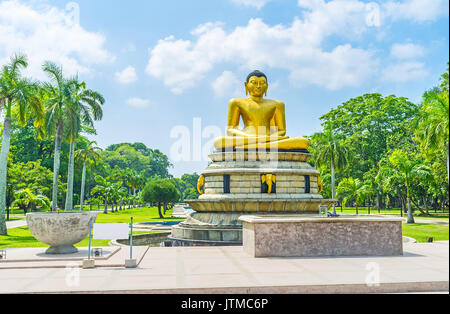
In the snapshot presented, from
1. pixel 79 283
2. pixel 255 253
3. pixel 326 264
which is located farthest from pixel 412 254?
pixel 79 283

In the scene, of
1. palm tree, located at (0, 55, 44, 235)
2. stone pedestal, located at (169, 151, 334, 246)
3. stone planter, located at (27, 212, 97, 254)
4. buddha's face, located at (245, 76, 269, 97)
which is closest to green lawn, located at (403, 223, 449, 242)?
stone pedestal, located at (169, 151, 334, 246)

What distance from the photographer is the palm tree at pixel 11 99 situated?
18.6 metres

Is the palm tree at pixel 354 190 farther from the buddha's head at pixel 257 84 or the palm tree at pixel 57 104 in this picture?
the palm tree at pixel 57 104

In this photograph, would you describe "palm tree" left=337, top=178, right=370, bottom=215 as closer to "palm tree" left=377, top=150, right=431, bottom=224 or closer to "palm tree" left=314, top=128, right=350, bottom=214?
"palm tree" left=314, top=128, right=350, bottom=214

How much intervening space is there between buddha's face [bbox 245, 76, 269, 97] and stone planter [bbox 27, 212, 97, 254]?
10863mm

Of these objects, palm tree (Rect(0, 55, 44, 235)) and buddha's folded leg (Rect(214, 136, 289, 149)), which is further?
palm tree (Rect(0, 55, 44, 235))

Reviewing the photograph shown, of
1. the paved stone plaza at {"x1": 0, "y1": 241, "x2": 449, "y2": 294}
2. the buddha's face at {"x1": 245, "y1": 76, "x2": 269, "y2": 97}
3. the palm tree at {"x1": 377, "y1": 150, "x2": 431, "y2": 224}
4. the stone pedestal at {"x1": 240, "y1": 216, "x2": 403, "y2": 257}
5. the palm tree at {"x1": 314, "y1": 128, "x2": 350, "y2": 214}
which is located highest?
the buddha's face at {"x1": 245, "y1": 76, "x2": 269, "y2": 97}

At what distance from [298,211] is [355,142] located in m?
37.7

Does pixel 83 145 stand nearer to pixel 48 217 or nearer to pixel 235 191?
pixel 235 191

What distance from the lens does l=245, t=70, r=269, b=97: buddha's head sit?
17.8 metres

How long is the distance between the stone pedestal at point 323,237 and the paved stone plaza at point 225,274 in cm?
40

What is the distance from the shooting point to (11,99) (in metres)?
19.3

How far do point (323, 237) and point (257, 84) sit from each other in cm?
1023
